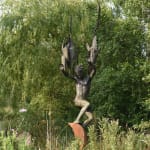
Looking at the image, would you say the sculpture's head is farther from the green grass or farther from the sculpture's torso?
the green grass

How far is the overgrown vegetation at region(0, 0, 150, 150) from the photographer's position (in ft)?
43.8

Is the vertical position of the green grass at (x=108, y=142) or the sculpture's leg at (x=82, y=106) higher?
the sculpture's leg at (x=82, y=106)

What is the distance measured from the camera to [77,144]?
6.60 metres

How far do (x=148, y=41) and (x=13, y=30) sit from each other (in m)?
4.26

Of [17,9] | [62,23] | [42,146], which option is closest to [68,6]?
[62,23]

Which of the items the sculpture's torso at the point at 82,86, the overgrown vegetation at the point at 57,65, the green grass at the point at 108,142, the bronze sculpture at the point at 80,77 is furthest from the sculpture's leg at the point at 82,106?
the overgrown vegetation at the point at 57,65

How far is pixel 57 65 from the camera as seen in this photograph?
44.2 ft

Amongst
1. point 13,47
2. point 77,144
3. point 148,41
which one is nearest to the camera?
point 77,144

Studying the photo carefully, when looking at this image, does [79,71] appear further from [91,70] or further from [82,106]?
[82,106]

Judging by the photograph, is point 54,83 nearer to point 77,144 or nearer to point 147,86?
point 147,86

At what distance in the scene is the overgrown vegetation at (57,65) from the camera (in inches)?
525

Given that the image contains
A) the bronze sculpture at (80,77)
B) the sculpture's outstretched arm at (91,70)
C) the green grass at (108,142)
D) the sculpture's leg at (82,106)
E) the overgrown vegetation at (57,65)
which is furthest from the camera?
the overgrown vegetation at (57,65)

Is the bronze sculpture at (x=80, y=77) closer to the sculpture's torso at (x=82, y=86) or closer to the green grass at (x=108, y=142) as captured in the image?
the sculpture's torso at (x=82, y=86)

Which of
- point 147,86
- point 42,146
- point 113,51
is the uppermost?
point 113,51
